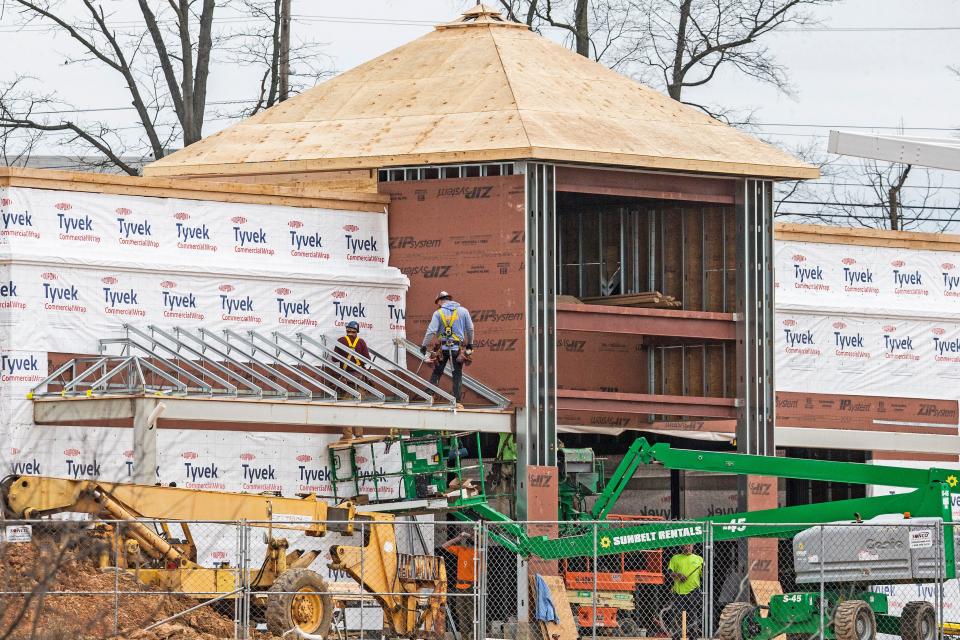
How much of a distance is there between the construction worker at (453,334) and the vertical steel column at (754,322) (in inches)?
229

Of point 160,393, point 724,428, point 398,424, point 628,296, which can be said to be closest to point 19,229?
point 160,393

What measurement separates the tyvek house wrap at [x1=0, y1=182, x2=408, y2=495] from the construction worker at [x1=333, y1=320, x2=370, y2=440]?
0.59 meters

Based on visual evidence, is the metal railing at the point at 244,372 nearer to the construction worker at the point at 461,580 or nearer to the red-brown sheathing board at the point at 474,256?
the red-brown sheathing board at the point at 474,256

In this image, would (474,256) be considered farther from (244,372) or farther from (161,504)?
(161,504)

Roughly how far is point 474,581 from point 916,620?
6.22 meters

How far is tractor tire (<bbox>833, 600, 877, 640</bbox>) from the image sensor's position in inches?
941

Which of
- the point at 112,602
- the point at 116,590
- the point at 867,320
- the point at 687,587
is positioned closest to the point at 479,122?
the point at 867,320

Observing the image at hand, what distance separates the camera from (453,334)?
30047mm

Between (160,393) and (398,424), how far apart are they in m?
3.99

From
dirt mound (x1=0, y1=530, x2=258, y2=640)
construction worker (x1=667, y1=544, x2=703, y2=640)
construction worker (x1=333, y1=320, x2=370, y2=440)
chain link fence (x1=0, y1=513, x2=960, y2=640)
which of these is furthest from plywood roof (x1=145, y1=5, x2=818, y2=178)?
dirt mound (x1=0, y1=530, x2=258, y2=640)

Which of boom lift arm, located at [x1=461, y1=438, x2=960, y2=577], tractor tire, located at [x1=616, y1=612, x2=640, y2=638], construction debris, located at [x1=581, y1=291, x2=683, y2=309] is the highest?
construction debris, located at [x1=581, y1=291, x2=683, y2=309]

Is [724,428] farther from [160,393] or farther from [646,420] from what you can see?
[160,393]

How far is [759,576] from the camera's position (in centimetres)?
3247

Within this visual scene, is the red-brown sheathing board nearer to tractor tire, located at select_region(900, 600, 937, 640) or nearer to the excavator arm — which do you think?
the excavator arm
